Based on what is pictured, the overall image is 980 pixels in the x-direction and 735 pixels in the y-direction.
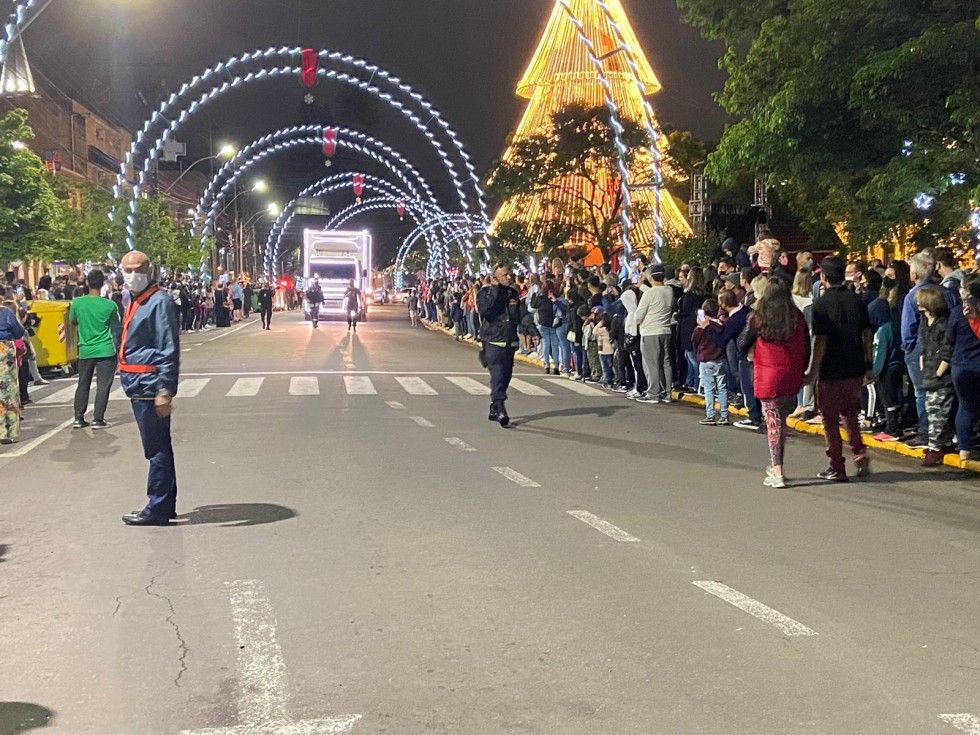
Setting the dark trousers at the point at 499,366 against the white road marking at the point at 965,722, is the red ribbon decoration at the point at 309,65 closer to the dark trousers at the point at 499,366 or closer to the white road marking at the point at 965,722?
the dark trousers at the point at 499,366

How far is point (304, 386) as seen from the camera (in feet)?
66.8

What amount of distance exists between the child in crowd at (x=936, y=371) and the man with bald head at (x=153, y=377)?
696 cm

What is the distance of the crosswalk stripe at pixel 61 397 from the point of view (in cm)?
1873

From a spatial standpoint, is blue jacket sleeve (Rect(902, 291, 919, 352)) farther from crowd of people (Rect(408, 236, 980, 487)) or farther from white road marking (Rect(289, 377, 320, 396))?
white road marking (Rect(289, 377, 320, 396))

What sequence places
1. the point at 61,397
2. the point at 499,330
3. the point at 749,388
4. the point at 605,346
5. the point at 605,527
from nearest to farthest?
the point at 605,527, the point at 499,330, the point at 749,388, the point at 61,397, the point at 605,346

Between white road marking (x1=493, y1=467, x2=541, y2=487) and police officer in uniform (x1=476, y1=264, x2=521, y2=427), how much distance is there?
3.63m

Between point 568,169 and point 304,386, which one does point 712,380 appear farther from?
point 568,169

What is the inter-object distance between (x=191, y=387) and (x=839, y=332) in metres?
12.4

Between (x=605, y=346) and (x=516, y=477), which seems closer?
(x=516, y=477)

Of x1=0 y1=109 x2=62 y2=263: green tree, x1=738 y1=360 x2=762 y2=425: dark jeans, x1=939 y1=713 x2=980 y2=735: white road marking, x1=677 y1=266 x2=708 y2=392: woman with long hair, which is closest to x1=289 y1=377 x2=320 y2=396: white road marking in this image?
x1=677 y1=266 x2=708 y2=392: woman with long hair

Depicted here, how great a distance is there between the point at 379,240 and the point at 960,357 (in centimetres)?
15164

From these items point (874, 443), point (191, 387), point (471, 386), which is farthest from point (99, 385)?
point (874, 443)

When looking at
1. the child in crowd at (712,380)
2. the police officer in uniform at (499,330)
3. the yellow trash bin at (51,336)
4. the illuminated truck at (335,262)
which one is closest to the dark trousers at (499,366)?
the police officer in uniform at (499,330)

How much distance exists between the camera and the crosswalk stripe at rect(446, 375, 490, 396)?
1973 centimetres
